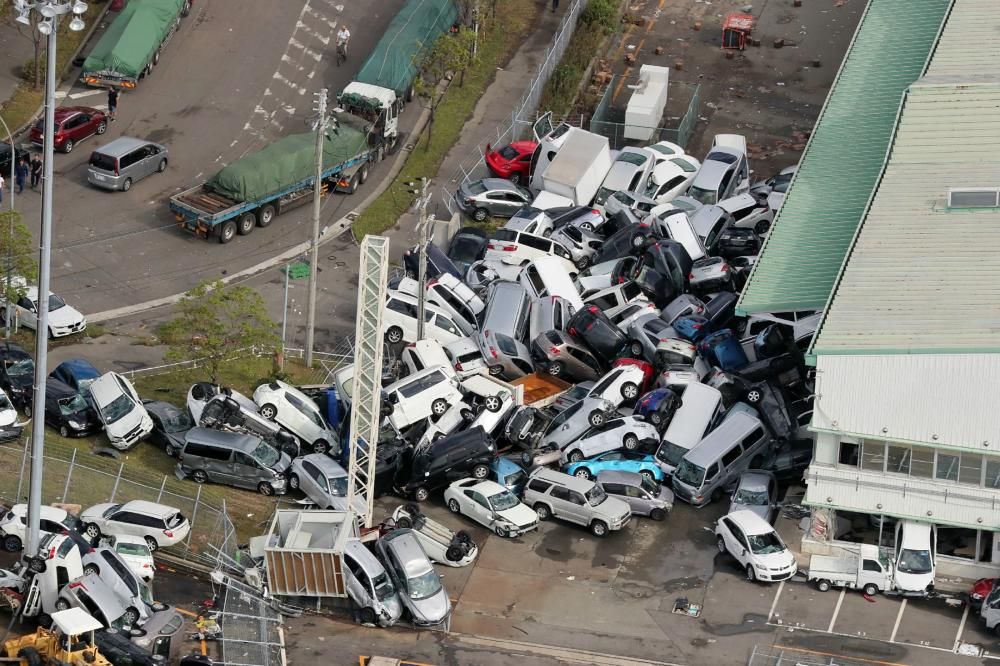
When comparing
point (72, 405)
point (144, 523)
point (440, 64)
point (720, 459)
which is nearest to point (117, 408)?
point (72, 405)

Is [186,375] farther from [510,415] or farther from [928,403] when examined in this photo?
[928,403]

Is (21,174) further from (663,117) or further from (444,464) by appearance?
(663,117)

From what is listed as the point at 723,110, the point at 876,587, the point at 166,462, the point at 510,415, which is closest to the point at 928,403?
the point at 876,587

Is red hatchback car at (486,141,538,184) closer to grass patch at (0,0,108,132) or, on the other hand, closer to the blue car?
grass patch at (0,0,108,132)

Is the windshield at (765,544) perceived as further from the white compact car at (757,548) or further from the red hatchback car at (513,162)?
the red hatchback car at (513,162)

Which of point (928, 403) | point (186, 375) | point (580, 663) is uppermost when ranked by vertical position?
point (928, 403)

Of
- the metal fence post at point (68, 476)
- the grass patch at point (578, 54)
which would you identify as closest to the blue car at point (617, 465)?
the metal fence post at point (68, 476)
